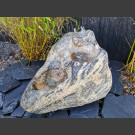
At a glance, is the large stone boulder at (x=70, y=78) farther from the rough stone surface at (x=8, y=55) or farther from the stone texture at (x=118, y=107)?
the rough stone surface at (x=8, y=55)

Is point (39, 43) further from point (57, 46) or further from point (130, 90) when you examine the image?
point (130, 90)

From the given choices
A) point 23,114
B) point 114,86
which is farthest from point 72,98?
point 114,86

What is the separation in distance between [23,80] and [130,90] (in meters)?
1.32

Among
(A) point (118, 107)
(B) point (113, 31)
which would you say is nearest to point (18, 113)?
(A) point (118, 107)

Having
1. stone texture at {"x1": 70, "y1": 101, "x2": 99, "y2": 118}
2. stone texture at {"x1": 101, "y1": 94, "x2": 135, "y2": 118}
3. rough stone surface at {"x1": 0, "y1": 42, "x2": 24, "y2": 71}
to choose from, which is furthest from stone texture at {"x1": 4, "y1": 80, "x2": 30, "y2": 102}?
stone texture at {"x1": 101, "y1": 94, "x2": 135, "y2": 118}

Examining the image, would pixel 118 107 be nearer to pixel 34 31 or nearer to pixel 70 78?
pixel 70 78

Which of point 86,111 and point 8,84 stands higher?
point 8,84

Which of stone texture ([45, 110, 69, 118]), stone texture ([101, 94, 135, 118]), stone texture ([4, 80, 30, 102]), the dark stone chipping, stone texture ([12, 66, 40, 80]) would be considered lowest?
stone texture ([45, 110, 69, 118])

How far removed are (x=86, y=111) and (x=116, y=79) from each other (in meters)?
0.66

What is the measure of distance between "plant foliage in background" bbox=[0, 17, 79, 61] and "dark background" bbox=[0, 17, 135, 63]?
0.21 m

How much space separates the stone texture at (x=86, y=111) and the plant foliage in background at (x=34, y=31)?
91 centimetres

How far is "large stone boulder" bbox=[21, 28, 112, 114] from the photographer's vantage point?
159 cm

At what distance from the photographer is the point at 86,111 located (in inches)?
72.3

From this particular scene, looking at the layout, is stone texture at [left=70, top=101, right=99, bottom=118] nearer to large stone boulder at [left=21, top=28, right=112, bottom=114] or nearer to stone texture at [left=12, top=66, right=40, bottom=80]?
large stone boulder at [left=21, top=28, right=112, bottom=114]
